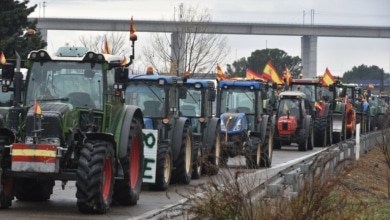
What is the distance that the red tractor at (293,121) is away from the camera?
41.0 metres

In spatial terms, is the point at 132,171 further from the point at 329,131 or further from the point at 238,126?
the point at 329,131

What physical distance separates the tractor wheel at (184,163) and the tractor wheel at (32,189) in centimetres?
468

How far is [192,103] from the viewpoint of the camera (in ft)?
84.1

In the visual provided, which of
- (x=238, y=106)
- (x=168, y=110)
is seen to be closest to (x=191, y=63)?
(x=238, y=106)

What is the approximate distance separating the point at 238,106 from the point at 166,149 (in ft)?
36.6

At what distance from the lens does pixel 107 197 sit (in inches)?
619

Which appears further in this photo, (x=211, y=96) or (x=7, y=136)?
(x=211, y=96)

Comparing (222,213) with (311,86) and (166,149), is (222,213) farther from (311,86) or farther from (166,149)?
(311,86)

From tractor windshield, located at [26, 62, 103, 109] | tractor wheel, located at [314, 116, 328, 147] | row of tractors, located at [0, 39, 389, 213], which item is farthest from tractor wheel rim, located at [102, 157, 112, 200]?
tractor wheel, located at [314, 116, 328, 147]

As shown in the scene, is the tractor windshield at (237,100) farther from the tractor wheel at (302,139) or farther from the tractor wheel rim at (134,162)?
the tractor wheel rim at (134,162)

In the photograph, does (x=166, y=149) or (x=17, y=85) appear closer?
(x=17, y=85)

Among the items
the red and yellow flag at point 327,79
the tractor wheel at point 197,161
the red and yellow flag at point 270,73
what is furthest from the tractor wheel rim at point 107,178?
the red and yellow flag at point 327,79

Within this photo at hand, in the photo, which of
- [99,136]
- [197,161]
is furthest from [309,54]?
[99,136]

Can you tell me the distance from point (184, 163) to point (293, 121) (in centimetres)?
1989
